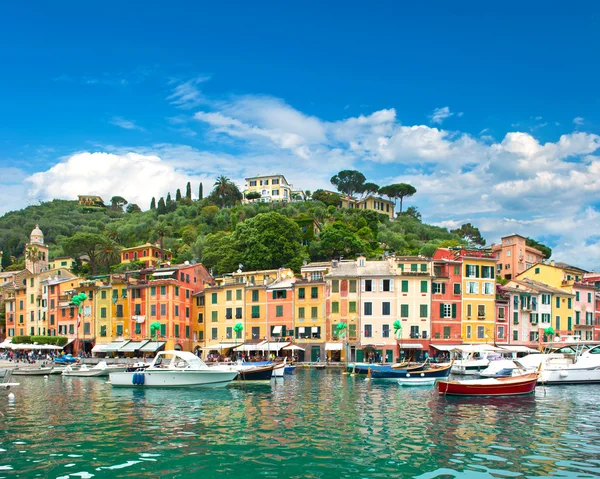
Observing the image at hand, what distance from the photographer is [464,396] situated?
37.0 m

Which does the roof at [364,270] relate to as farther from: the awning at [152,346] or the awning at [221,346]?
the awning at [152,346]

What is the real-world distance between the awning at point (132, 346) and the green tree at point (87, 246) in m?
40.3

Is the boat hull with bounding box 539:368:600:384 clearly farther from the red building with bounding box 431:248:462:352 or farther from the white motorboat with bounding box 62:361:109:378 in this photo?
the white motorboat with bounding box 62:361:109:378

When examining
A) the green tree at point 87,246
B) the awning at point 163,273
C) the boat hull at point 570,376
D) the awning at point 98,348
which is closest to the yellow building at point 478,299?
the boat hull at point 570,376

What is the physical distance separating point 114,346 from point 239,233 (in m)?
31.0

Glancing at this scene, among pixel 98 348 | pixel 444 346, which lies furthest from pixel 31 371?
pixel 444 346

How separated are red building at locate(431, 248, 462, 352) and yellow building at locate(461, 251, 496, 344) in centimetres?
77

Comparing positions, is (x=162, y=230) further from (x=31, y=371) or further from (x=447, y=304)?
(x=447, y=304)

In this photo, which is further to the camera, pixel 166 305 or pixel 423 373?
pixel 166 305

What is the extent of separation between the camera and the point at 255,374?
4653 cm

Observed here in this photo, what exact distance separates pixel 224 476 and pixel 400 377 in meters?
32.3

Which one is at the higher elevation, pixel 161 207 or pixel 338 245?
pixel 161 207

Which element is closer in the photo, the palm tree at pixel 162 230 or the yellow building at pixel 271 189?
the palm tree at pixel 162 230

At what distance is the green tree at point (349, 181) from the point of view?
6747 inches
